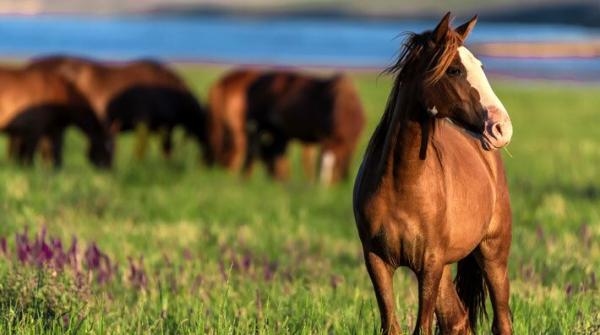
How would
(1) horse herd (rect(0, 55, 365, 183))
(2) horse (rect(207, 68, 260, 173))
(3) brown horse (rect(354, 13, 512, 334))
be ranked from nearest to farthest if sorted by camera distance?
(3) brown horse (rect(354, 13, 512, 334)) < (1) horse herd (rect(0, 55, 365, 183)) < (2) horse (rect(207, 68, 260, 173))

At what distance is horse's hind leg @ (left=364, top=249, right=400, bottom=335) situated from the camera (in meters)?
5.09

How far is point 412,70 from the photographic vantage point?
4918 millimetres

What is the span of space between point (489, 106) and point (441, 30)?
389 millimetres

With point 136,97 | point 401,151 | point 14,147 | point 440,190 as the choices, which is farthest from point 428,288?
point 136,97

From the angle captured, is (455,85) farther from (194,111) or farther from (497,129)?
(194,111)

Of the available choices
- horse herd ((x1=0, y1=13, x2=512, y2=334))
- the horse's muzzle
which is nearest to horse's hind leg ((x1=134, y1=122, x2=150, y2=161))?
horse herd ((x1=0, y1=13, x2=512, y2=334))

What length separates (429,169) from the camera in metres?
5.09

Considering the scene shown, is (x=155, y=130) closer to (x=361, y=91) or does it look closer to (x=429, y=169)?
(x=429, y=169)

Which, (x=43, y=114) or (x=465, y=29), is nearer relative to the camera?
(x=465, y=29)

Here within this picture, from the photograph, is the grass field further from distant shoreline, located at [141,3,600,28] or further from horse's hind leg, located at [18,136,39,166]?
distant shoreline, located at [141,3,600,28]

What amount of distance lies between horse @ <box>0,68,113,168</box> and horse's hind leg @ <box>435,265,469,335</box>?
32.8 ft

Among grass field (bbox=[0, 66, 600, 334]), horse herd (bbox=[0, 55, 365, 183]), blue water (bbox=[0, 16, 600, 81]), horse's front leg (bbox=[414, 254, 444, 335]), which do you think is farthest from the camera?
blue water (bbox=[0, 16, 600, 81])

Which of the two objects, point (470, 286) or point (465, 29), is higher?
point (465, 29)

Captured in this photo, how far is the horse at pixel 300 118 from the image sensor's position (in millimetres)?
16438
